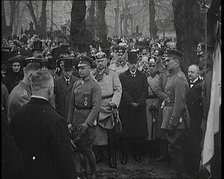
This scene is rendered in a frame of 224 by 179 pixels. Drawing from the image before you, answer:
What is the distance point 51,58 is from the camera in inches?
333

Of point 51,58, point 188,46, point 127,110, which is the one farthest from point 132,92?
point 51,58

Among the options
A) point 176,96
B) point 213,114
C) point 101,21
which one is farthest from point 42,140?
point 101,21

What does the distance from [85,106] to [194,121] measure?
170 cm

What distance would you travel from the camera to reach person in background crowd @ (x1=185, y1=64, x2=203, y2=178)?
614 centimetres

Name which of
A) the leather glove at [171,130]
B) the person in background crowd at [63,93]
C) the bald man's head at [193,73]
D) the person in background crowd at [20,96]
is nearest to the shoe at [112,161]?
the person in background crowd at [63,93]

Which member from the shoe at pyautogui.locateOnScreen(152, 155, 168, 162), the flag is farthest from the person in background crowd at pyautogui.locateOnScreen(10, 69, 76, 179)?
the shoe at pyautogui.locateOnScreen(152, 155, 168, 162)

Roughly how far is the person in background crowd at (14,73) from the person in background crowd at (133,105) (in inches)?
76.5

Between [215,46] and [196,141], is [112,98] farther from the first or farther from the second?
[215,46]

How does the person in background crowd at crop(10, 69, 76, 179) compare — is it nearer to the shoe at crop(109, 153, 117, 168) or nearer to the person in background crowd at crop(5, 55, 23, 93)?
the person in background crowd at crop(5, 55, 23, 93)

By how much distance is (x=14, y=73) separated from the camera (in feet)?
19.9

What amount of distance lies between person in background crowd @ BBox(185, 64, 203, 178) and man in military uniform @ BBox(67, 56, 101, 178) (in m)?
1.43

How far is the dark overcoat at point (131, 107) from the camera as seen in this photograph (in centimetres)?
720

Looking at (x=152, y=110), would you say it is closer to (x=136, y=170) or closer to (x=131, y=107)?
(x=131, y=107)

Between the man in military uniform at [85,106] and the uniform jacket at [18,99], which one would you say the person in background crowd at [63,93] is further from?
the uniform jacket at [18,99]
